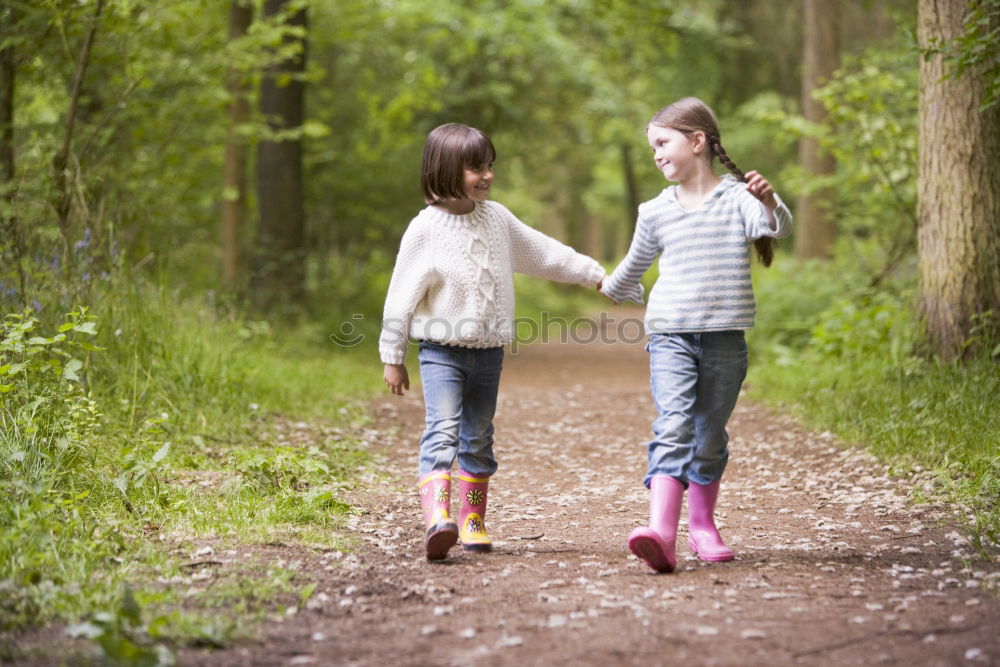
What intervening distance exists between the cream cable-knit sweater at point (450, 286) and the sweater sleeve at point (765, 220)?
1.04 metres

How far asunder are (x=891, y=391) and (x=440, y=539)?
4.09 metres

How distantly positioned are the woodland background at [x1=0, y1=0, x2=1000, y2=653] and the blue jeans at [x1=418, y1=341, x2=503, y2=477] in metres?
0.65

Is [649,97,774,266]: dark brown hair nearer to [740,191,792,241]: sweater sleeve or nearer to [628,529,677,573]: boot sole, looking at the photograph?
[740,191,792,241]: sweater sleeve

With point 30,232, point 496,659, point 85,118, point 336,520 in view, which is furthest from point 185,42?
point 496,659

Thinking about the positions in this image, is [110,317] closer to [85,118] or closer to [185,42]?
[85,118]

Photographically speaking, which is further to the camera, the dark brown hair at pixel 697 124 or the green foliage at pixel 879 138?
the green foliage at pixel 879 138

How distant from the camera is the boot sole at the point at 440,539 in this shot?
402cm

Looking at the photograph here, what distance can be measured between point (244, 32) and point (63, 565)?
9.47 meters

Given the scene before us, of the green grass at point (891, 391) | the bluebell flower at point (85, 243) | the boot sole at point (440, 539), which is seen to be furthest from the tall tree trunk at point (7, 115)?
the green grass at point (891, 391)

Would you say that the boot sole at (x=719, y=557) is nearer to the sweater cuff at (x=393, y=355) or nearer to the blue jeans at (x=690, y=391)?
the blue jeans at (x=690, y=391)

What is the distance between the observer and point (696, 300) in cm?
400
